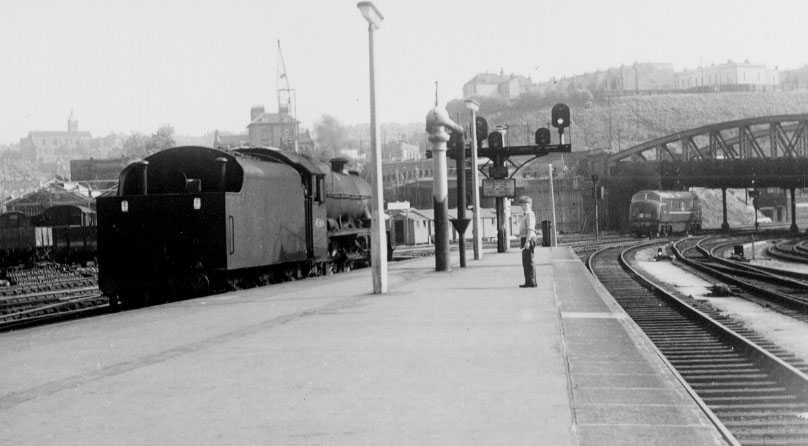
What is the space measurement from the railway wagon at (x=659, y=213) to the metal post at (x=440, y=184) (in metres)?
49.4

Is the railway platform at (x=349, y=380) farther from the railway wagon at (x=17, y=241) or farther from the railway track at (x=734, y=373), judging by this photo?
the railway wagon at (x=17, y=241)

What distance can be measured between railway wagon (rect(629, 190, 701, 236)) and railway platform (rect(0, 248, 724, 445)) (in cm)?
5833

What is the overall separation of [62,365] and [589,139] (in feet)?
626

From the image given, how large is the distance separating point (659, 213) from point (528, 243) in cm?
5534

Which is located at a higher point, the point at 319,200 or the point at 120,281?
the point at 319,200

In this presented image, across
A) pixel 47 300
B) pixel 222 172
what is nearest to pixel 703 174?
pixel 47 300

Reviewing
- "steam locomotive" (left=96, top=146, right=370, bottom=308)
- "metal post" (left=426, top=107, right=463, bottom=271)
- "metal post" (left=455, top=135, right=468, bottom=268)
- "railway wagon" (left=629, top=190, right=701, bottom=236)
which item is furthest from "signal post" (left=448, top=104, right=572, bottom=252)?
"railway wagon" (left=629, top=190, right=701, bottom=236)

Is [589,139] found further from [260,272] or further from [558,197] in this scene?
[260,272]

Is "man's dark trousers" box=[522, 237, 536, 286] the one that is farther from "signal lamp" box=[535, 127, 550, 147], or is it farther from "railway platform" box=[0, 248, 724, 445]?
"signal lamp" box=[535, 127, 550, 147]

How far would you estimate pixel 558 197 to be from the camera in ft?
303

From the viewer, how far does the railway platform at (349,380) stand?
218 inches

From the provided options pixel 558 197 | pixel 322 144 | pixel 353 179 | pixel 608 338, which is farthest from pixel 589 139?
pixel 608 338

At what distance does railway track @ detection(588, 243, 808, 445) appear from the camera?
7418 millimetres

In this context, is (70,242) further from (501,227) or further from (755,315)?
(755,315)
